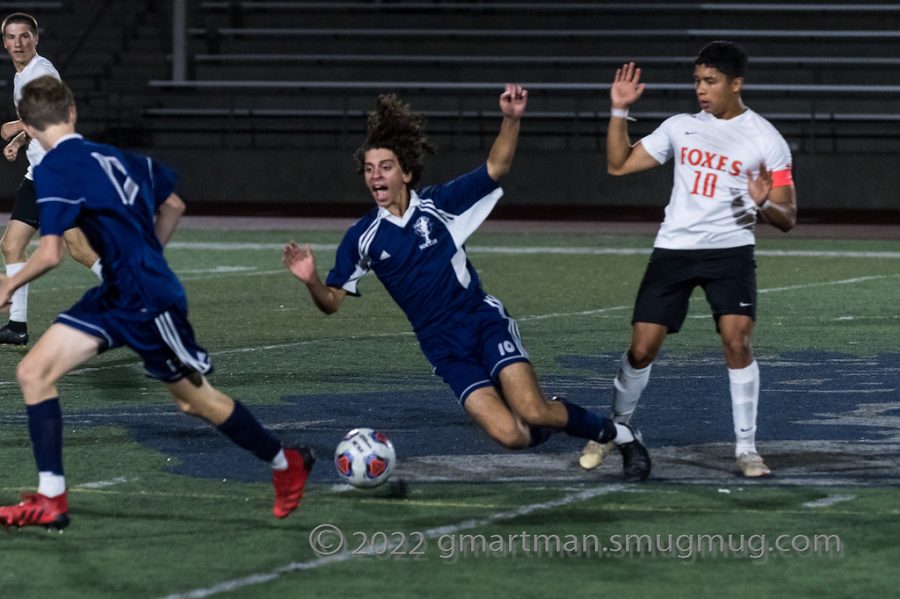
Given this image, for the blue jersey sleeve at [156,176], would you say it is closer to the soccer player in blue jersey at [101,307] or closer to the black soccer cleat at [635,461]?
the soccer player in blue jersey at [101,307]

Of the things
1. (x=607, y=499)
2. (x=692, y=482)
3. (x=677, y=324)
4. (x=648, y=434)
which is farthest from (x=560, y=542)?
(x=648, y=434)

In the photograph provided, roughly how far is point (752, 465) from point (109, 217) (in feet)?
9.65

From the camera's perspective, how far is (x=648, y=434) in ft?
27.8

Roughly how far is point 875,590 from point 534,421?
6.48 ft

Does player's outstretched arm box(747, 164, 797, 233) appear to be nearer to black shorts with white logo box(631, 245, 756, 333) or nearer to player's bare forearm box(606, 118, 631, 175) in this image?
black shorts with white logo box(631, 245, 756, 333)

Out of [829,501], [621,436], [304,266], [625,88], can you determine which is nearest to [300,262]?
[304,266]

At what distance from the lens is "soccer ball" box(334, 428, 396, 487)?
685cm

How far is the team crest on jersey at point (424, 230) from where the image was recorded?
285 inches

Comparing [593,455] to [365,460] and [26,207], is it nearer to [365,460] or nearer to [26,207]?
[365,460]

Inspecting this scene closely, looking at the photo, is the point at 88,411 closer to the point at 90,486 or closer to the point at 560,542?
the point at 90,486

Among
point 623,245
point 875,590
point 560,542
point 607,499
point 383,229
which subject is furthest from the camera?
point 623,245

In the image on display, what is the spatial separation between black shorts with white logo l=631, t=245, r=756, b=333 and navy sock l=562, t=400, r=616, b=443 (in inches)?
22.1

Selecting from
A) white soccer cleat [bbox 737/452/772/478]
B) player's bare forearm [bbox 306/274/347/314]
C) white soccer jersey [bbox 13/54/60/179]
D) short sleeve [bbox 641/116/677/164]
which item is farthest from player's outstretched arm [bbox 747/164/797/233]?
white soccer jersey [bbox 13/54/60/179]

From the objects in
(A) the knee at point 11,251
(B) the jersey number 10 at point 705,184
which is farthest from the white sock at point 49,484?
(A) the knee at point 11,251
